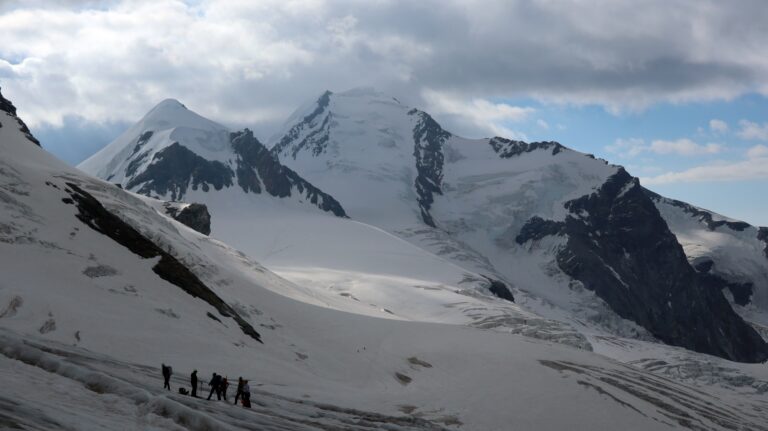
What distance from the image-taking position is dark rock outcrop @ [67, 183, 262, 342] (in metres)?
78.8

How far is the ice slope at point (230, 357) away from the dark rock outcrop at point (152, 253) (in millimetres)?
1284

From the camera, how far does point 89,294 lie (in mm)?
66625

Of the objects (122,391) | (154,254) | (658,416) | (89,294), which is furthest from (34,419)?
(658,416)

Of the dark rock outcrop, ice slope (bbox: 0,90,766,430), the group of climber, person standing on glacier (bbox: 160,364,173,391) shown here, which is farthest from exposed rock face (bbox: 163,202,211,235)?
person standing on glacier (bbox: 160,364,173,391)

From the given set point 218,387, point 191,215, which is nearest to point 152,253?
point 218,387

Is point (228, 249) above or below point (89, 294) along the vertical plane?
above

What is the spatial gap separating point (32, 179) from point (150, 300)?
24.3 m

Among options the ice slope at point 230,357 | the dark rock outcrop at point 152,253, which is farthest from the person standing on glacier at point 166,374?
the dark rock outcrop at point 152,253

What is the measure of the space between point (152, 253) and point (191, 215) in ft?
283

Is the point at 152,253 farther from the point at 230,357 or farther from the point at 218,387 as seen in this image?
the point at 218,387

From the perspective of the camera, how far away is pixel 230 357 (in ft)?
213

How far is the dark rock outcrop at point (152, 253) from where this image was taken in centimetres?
7875

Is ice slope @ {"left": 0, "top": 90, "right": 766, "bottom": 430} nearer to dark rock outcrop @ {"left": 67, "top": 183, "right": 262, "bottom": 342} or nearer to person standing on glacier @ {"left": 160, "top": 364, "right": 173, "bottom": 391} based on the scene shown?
person standing on glacier @ {"left": 160, "top": 364, "right": 173, "bottom": 391}

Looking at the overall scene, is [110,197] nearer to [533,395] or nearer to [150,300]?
[150,300]
